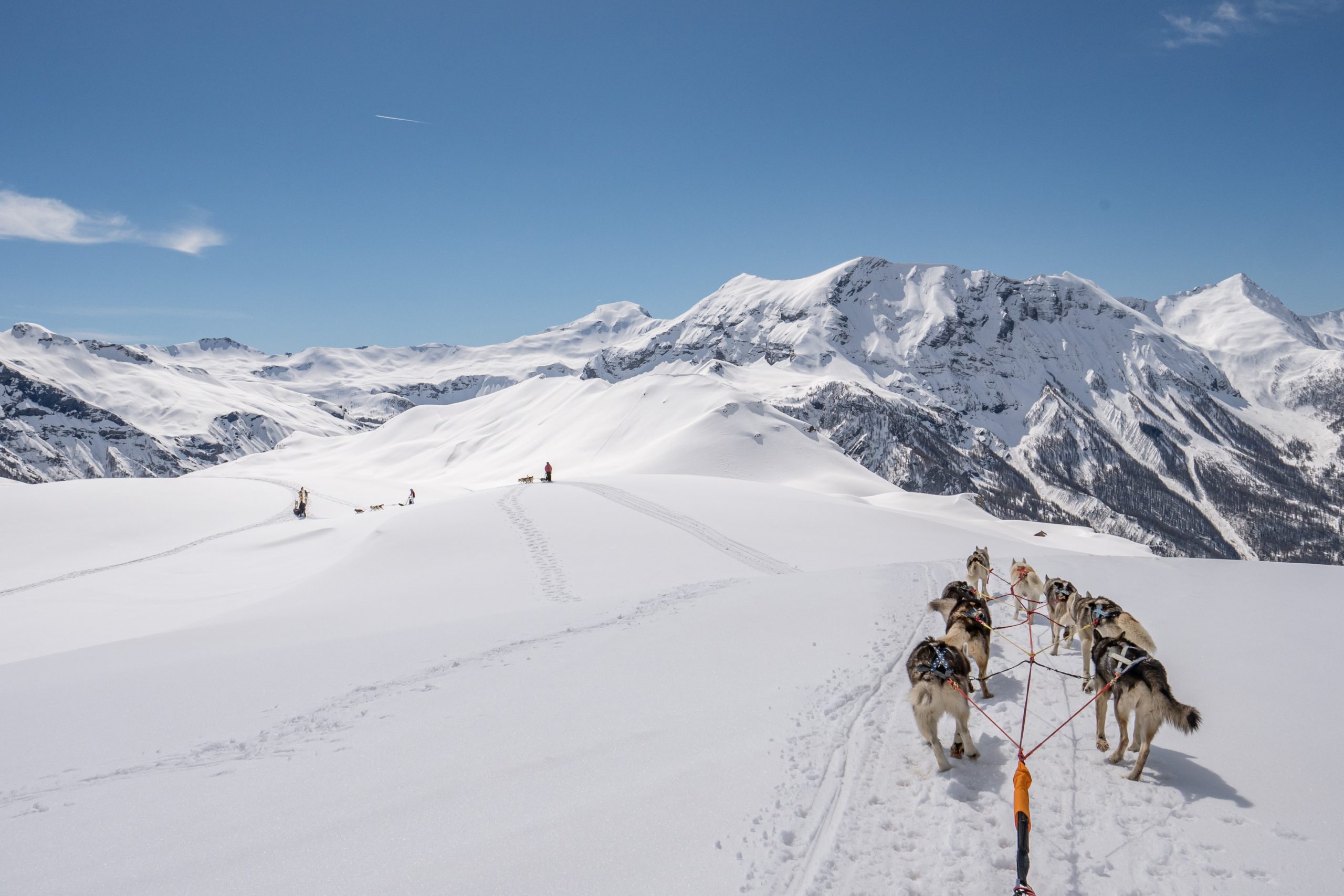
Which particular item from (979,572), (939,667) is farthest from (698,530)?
(939,667)

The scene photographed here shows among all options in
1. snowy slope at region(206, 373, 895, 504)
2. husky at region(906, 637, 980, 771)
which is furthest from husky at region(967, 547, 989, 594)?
snowy slope at region(206, 373, 895, 504)

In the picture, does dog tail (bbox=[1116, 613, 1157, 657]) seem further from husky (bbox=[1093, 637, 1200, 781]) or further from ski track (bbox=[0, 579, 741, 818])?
ski track (bbox=[0, 579, 741, 818])

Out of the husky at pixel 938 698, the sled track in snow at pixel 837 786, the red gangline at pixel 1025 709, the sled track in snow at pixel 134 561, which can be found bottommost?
the sled track in snow at pixel 134 561

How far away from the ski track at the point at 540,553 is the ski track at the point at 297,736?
202 inches

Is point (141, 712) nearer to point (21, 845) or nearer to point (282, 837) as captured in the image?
point (21, 845)

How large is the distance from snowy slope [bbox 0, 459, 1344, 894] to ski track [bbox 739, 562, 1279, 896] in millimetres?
31

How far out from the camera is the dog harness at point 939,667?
6.67m

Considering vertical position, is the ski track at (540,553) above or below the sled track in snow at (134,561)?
above

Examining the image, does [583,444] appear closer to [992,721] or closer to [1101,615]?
[1101,615]

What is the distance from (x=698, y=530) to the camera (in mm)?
25453

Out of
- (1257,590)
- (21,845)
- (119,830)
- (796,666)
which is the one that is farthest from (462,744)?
(1257,590)

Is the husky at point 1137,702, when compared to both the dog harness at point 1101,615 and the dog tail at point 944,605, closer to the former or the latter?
the dog harness at point 1101,615

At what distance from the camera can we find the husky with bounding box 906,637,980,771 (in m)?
6.57

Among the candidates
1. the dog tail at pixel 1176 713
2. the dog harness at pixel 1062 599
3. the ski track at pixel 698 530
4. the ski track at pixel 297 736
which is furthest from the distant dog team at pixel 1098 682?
the ski track at pixel 698 530
